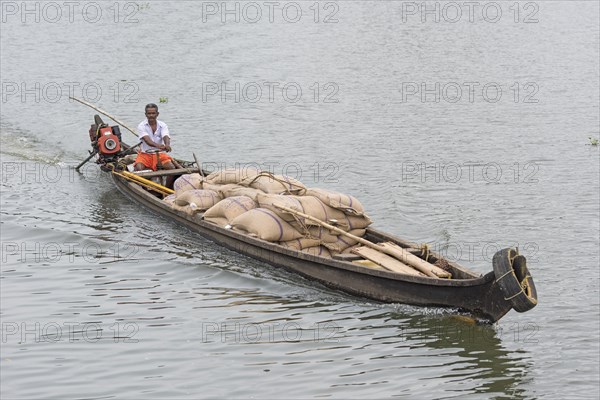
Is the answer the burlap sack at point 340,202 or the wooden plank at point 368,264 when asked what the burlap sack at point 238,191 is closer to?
the burlap sack at point 340,202

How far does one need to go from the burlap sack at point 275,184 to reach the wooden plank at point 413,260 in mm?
1818

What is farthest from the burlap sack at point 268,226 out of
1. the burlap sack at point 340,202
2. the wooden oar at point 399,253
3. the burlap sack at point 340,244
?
the burlap sack at point 340,202

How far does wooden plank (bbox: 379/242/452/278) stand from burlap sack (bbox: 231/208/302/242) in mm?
1354

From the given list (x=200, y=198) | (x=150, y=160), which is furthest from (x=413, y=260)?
(x=150, y=160)

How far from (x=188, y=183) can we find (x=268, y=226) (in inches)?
107

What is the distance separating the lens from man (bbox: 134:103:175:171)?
55.2ft

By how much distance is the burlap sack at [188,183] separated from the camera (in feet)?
50.4

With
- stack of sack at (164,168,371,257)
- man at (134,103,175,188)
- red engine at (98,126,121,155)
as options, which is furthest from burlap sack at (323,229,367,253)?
red engine at (98,126,121,155)

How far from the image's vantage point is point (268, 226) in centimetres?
1324

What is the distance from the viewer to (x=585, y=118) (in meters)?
23.0

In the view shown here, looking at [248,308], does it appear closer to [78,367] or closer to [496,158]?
[78,367]

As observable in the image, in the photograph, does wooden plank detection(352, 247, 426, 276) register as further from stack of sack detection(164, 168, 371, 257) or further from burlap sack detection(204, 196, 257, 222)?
burlap sack detection(204, 196, 257, 222)

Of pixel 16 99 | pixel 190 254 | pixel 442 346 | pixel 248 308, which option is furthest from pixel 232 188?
pixel 16 99

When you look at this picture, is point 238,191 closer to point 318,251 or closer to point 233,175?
point 233,175
